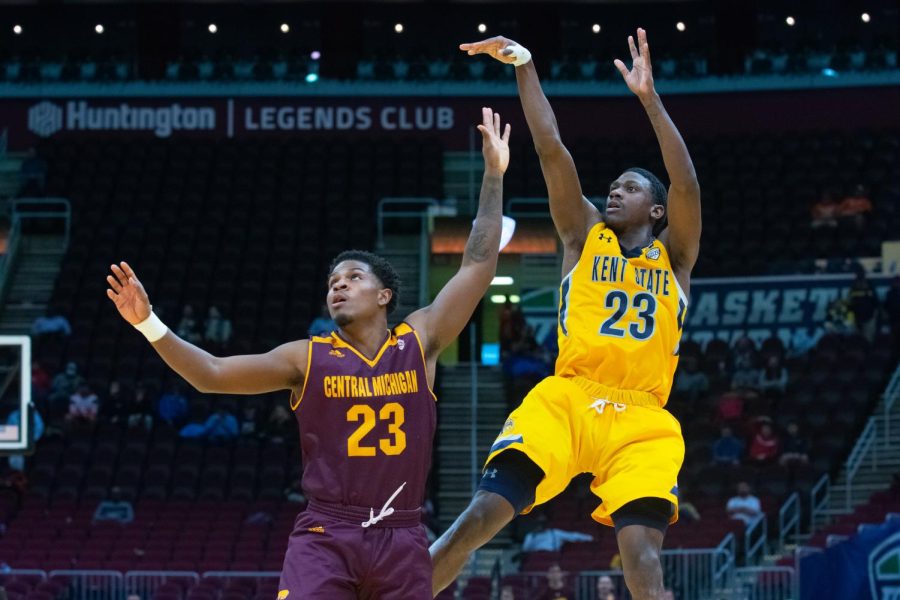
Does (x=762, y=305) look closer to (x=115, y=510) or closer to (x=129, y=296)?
(x=115, y=510)

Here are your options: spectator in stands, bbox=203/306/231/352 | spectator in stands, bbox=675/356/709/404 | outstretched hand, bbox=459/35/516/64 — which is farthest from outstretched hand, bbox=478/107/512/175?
spectator in stands, bbox=203/306/231/352

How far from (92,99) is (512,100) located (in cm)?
927

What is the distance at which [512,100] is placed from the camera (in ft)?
108

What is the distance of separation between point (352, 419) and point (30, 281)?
24295mm

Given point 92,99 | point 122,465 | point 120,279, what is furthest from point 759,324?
point 120,279

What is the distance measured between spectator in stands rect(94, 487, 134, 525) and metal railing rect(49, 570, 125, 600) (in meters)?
2.59

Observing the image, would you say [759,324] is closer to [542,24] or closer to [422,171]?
[422,171]

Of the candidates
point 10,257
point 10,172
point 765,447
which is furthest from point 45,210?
point 765,447

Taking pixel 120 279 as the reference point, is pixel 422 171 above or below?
above

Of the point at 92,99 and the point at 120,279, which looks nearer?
the point at 120,279

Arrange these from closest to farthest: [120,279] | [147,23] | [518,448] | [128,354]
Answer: [120,279] → [518,448] → [128,354] → [147,23]

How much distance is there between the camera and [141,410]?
24.4 metres

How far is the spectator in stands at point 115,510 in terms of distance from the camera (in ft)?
72.0

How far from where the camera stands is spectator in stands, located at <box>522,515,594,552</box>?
20.1 meters
